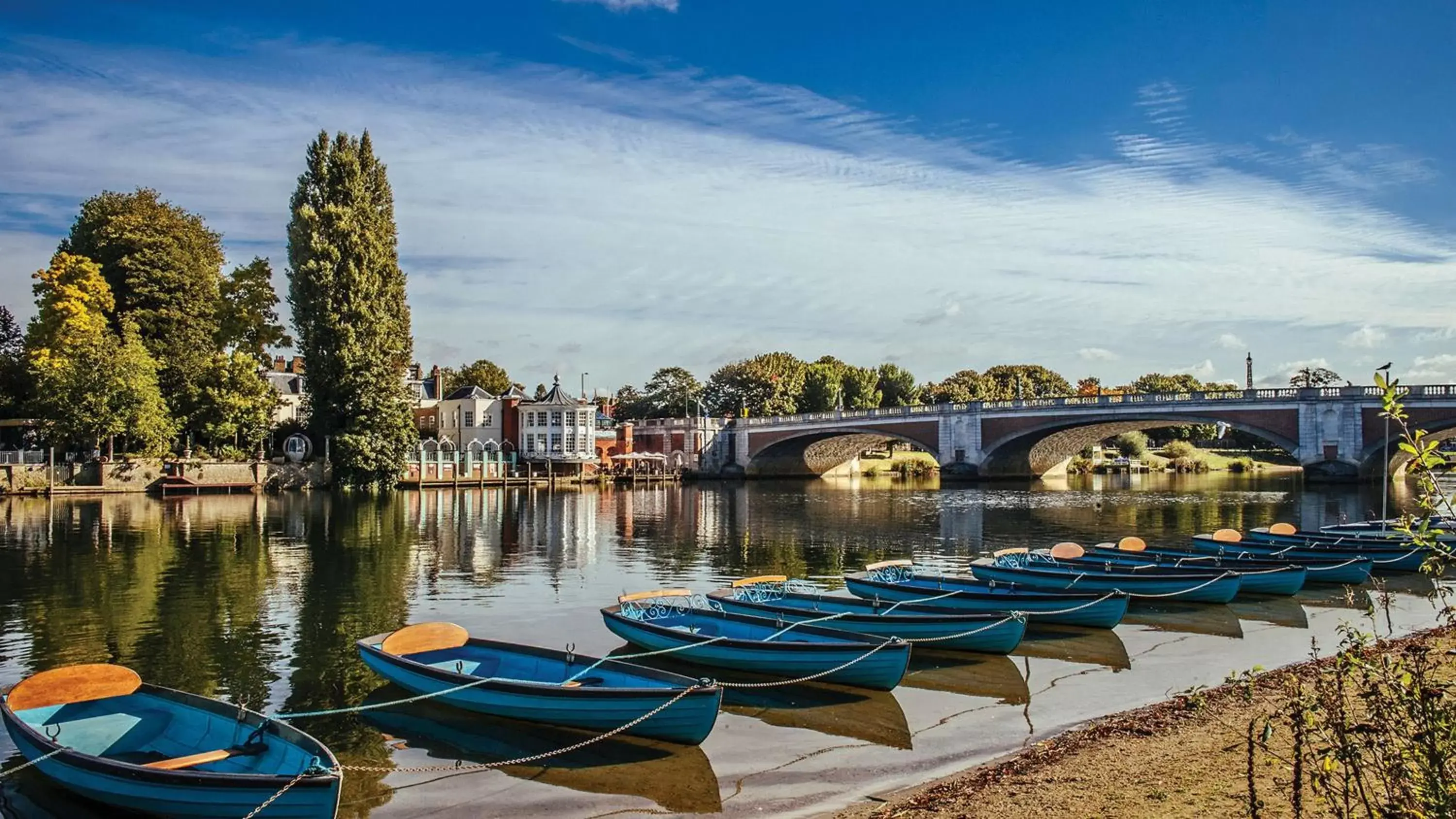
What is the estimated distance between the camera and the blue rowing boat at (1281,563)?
22.3 meters

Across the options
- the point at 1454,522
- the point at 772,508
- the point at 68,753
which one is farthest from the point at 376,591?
the point at 772,508

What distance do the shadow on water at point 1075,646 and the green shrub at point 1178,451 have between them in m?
92.3

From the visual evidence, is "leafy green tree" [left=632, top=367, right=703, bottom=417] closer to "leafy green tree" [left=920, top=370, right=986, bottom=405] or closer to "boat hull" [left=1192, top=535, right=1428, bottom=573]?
"leafy green tree" [left=920, top=370, right=986, bottom=405]

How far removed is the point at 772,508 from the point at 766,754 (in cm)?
4013

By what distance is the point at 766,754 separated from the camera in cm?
1155

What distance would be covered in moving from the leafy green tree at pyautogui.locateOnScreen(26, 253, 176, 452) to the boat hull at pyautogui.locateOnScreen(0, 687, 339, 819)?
5066cm

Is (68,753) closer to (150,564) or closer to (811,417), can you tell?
(150,564)

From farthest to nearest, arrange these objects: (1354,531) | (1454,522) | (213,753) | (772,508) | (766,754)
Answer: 1. (772,508)
2. (1354,531)
3. (766,754)
4. (213,753)
5. (1454,522)

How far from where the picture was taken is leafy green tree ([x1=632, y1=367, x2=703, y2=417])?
351 ft

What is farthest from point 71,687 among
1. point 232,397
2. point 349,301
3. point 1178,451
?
point 1178,451

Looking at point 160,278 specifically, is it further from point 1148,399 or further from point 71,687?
point 1148,399

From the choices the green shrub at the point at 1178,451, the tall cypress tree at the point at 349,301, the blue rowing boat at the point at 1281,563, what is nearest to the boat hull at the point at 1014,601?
the blue rowing boat at the point at 1281,563

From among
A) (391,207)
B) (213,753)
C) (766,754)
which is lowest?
(766,754)

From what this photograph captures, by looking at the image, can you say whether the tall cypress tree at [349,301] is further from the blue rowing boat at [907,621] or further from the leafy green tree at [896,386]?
the leafy green tree at [896,386]
